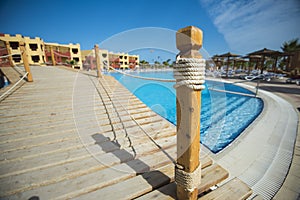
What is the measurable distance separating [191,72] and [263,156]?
2.17 meters

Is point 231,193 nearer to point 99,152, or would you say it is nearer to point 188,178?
point 188,178

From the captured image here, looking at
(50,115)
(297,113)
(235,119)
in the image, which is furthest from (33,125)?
(297,113)

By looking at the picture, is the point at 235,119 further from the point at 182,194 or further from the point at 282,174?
the point at 182,194

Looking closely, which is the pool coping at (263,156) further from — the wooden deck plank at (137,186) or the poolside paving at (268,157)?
the wooden deck plank at (137,186)

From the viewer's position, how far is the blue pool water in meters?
2.40

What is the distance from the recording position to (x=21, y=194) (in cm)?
98

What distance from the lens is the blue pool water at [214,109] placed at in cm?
240

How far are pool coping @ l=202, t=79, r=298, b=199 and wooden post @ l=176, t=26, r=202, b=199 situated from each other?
1.06 meters

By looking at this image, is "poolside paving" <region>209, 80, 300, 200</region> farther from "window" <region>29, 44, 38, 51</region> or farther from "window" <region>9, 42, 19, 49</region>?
"window" <region>29, 44, 38, 51</region>

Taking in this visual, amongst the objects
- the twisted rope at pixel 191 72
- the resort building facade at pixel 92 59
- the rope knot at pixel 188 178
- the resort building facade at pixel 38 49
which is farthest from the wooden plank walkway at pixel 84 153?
the resort building facade at pixel 38 49

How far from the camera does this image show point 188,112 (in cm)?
73

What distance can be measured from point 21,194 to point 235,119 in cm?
516

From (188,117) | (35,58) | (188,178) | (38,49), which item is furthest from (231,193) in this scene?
(35,58)

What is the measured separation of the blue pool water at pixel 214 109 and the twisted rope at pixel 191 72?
1.17ft
